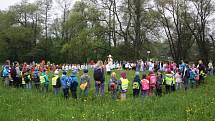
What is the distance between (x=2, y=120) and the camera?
15023 mm

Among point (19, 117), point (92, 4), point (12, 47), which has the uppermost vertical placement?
point (92, 4)

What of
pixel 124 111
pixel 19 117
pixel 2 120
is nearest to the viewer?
pixel 2 120

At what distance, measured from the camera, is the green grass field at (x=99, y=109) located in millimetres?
15548

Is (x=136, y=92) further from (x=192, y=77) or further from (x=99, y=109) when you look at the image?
(x=192, y=77)

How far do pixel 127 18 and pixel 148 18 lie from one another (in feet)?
17.0

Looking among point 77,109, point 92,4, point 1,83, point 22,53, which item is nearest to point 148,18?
point 92,4

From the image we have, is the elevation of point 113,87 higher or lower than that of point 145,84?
lower

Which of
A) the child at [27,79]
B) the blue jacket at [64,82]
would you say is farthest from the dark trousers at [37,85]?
the blue jacket at [64,82]

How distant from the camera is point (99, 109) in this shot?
18172mm

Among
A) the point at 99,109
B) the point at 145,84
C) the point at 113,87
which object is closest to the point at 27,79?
the point at 113,87

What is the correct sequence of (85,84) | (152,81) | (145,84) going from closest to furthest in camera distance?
1. (145,84)
2. (85,84)
3. (152,81)

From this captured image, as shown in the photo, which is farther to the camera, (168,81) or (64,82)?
(168,81)

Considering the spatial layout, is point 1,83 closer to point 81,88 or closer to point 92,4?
point 81,88

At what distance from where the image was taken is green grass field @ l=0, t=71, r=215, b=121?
15.5 metres
